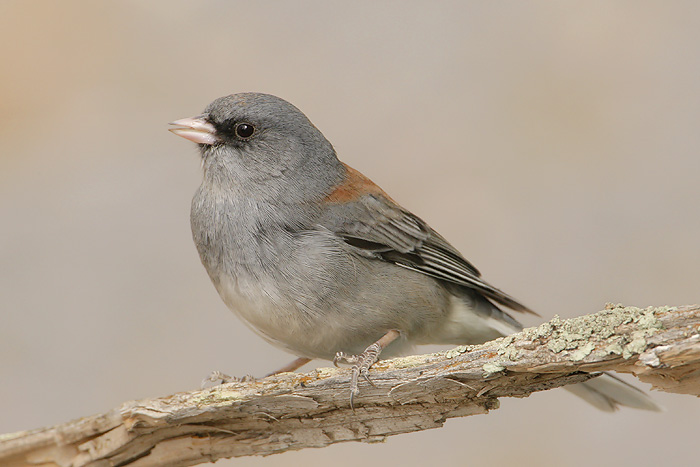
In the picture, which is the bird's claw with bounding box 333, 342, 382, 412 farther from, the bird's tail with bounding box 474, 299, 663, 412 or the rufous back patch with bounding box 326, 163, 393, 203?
the bird's tail with bounding box 474, 299, 663, 412

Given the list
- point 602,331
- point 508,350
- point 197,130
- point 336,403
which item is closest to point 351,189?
point 197,130

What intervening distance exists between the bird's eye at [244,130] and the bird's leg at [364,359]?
1.02 meters

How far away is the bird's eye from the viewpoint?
3.08 metres

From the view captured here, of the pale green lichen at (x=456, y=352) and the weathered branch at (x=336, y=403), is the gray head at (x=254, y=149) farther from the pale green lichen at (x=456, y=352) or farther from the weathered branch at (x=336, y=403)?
the pale green lichen at (x=456, y=352)

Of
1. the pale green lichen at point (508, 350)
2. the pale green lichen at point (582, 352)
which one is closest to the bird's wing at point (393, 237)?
the pale green lichen at point (508, 350)

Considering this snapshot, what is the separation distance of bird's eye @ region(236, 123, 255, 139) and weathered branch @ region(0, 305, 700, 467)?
3.54 ft

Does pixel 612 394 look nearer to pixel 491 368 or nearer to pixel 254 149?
pixel 491 368

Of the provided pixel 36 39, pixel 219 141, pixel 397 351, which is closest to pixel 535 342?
pixel 397 351

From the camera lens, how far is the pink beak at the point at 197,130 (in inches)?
119

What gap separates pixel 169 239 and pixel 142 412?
2070 millimetres

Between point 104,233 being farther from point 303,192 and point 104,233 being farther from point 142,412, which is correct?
point 142,412

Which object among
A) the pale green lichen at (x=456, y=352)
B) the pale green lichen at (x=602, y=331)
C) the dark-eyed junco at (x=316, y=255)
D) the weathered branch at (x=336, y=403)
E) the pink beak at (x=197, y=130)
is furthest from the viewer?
the pink beak at (x=197, y=130)

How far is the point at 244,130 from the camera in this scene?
10.1 feet

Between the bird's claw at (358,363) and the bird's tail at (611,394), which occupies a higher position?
the bird's claw at (358,363)
